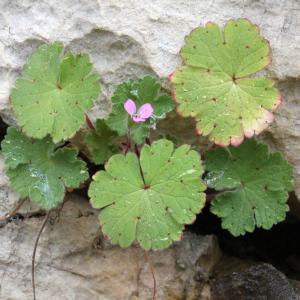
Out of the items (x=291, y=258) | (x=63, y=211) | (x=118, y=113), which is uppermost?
(x=118, y=113)

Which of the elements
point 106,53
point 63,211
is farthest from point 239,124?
point 63,211

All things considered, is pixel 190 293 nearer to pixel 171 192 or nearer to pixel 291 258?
pixel 171 192

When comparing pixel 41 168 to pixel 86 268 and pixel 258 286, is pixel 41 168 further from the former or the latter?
pixel 258 286

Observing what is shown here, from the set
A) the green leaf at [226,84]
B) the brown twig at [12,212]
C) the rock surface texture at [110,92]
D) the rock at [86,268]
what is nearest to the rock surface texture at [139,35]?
the rock surface texture at [110,92]

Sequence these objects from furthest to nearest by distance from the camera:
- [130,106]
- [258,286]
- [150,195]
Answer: [258,286], [130,106], [150,195]

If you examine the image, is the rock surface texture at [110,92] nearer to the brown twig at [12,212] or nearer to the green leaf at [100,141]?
the brown twig at [12,212]

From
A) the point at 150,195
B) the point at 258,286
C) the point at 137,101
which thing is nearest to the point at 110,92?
the point at 137,101

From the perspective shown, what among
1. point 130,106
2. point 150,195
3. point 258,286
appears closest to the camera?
point 150,195

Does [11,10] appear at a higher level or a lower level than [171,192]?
higher
